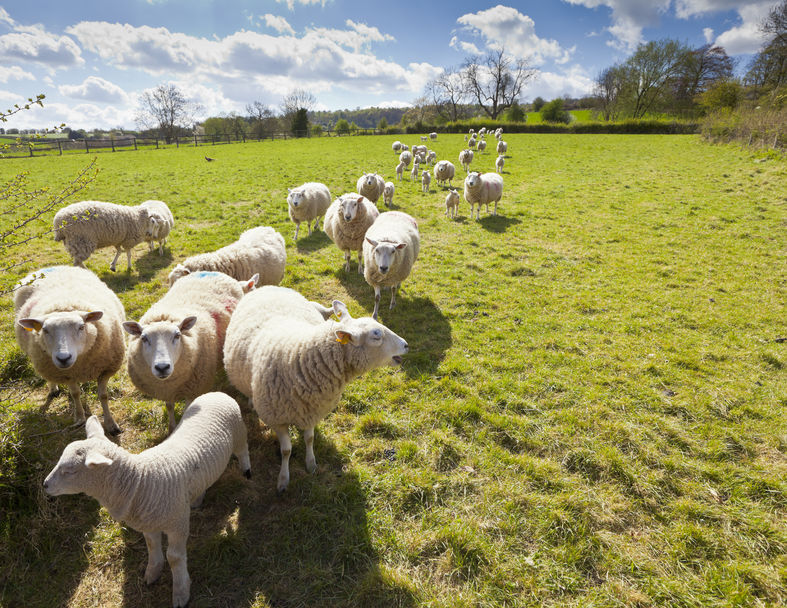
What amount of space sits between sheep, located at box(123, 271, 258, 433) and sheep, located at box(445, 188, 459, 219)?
978 centimetres

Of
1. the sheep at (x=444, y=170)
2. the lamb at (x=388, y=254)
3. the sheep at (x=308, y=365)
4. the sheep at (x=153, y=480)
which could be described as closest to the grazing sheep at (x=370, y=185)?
the lamb at (x=388, y=254)

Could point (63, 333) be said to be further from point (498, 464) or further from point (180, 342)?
point (498, 464)

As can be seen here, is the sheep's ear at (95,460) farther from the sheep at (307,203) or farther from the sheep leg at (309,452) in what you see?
the sheep at (307,203)

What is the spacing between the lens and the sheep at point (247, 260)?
6.04 m

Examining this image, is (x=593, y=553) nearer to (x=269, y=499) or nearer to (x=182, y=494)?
(x=269, y=499)

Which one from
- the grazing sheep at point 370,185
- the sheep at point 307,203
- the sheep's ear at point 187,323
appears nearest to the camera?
the sheep's ear at point 187,323

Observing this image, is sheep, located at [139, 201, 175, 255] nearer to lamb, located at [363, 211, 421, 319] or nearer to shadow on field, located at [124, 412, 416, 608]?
lamb, located at [363, 211, 421, 319]

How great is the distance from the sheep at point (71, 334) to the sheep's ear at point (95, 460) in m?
1.55

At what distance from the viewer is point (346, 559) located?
121 inches

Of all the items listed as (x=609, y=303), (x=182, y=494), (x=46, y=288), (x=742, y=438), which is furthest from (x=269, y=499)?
(x=609, y=303)

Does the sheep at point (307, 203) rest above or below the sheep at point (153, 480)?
above

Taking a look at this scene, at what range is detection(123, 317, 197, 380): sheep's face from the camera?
11.4 feet

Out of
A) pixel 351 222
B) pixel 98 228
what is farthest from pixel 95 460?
Answer: pixel 98 228

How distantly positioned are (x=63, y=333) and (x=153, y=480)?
2.07 metres
